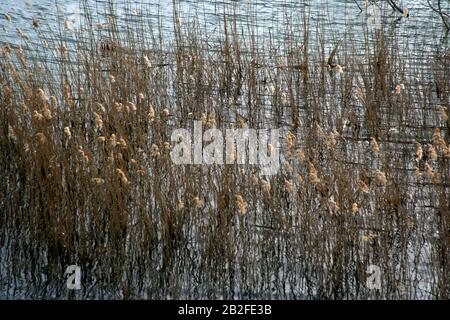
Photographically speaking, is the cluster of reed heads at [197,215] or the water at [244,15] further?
the water at [244,15]

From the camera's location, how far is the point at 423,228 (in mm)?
4828

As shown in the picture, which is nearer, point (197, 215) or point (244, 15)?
point (197, 215)

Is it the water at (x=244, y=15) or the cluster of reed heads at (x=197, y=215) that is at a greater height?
the water at (x=244, y=15)

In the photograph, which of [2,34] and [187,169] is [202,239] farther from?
[2,34]

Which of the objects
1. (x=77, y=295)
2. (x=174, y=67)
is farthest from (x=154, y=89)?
(x=77, y=295)

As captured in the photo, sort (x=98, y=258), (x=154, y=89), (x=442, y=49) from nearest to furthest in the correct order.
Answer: (x=98, y=258) → (x=154, y=89) → (x=442, y=49)

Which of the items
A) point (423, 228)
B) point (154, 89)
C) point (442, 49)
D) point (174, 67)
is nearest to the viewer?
point (423, 228)

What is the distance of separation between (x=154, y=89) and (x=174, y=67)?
0.97 m

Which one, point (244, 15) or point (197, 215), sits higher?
point (244, 15)

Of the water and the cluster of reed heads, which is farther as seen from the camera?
the water

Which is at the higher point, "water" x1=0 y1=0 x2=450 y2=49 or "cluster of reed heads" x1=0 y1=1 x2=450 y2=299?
"water" x1=0 y1=0 x2=450 y2=49

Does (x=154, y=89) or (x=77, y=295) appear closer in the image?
(x=77, y=295)
